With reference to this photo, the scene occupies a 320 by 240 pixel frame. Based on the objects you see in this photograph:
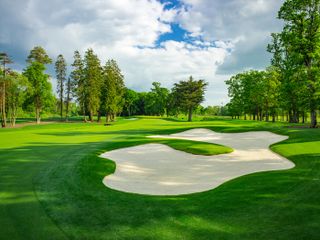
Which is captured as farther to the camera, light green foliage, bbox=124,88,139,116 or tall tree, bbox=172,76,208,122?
light green foliage, bbox=124,88,139,116

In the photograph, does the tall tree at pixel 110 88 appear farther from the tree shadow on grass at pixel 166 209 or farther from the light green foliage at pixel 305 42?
the tree shadow on grass at pixel 166 209

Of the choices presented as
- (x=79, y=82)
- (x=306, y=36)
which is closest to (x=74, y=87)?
(x=79, y=82)

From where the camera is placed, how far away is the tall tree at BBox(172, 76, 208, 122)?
7112cm

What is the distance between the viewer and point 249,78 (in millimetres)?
64812

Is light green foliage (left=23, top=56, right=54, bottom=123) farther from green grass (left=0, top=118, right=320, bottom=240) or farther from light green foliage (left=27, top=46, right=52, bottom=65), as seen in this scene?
green grass (left=0, top=118, right=320, bottom=240)

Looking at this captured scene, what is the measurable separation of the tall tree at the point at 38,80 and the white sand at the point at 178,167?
53206mm

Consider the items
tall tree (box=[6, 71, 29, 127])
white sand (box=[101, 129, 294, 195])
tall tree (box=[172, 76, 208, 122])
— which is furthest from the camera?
tall tree (box=[172, 76, 208, 122])

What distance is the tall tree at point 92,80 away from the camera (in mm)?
60537

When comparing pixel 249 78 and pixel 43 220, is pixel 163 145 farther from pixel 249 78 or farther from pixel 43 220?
pixel 249 78

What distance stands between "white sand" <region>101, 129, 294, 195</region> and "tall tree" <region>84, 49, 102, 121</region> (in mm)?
47026

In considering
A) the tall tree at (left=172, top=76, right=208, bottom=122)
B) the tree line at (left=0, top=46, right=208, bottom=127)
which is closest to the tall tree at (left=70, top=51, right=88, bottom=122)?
the tree line at (left=0, top=46, right=208, bottom=127)

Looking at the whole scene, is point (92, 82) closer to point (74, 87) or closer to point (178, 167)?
point (74, 87)

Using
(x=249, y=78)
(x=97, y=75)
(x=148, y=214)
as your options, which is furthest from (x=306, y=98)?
(x=97, y=75)

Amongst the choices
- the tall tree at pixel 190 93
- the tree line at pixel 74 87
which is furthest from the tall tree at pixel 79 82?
the tall tree at pixel 190 93
